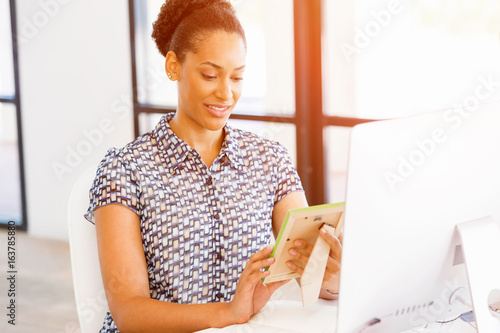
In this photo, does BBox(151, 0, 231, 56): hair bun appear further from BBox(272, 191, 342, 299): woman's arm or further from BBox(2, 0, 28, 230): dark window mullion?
BBox(2, 0, 28, 230): dark window mullion

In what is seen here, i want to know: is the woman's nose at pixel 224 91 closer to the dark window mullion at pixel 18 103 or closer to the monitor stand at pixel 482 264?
the monitor stand at pixel 482 264

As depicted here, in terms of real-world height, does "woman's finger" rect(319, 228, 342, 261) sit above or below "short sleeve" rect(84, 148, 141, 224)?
below

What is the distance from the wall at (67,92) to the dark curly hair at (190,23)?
2.32 metres

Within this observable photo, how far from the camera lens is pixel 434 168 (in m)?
1.07

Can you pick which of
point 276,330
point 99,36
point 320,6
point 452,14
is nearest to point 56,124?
point 99,36

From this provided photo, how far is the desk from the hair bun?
0.74 metres

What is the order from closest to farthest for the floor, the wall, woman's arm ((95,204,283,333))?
woman's arm ((95,204,283,333))
the floor
the wall

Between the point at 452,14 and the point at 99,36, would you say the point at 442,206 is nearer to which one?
the point at 452,14

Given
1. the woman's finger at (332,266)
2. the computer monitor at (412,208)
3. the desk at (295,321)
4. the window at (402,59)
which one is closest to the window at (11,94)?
the window at (402,59)

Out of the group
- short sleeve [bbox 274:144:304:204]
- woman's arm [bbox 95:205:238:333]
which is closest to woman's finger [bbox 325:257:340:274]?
woman's arm [bbox 95:205:238:333]

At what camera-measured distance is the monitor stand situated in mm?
1135

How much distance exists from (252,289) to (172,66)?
66cm

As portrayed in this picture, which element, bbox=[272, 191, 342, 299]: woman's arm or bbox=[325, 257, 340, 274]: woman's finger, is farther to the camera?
bbox=[325, 257, 340, 274]: woman's finger

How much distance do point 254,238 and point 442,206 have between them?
707 mm
